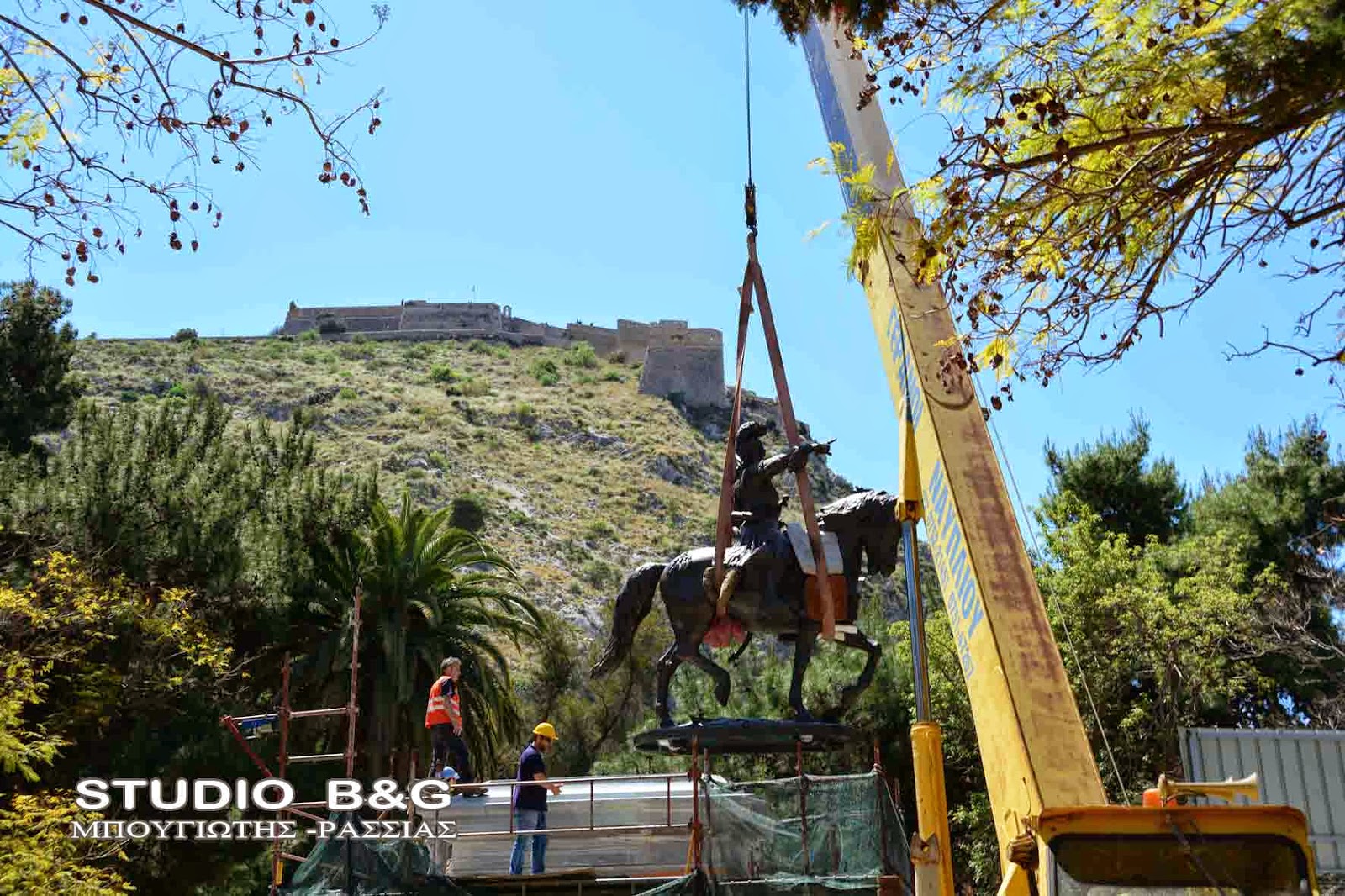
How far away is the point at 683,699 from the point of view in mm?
27609

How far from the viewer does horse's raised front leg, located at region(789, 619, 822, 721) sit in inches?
470

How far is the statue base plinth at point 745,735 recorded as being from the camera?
11.5 meters

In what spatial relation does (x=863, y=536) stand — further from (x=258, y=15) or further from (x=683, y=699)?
(x=683, y=699)

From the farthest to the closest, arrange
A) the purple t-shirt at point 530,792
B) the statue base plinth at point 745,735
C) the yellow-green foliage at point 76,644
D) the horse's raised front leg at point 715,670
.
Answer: the yellow-green foliage at point 76,644 < the purple t-shirt at point 530,792 < the horse's raised front leg at point 715,670 < the statue base plinth at point 745,735

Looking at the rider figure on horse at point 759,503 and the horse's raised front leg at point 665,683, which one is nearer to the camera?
the rider figure on horse at point 759,503

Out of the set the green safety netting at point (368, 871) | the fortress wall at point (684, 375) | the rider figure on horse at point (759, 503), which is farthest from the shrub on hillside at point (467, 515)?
the rider figure on horse at point (759, 503)

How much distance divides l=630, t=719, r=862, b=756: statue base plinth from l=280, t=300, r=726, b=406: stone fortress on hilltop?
96.4 metres

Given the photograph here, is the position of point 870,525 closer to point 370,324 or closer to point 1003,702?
point 1003,702

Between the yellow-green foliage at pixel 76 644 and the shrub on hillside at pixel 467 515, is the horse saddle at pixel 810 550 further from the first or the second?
the shrub on hillside at pixel 467 515

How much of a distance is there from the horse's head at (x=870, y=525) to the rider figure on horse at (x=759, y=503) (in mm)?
462

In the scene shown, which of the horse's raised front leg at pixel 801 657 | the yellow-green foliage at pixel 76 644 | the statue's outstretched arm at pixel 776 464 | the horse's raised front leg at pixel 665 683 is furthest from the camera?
the yellow-green foliage at pixel 76 644

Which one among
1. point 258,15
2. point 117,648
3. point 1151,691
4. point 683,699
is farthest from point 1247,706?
point 258,15

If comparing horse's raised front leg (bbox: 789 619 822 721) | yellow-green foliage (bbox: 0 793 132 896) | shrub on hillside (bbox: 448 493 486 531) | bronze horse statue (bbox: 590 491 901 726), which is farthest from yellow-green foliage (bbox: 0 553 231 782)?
shrub on hillside (bbox: 448 493 486 531)

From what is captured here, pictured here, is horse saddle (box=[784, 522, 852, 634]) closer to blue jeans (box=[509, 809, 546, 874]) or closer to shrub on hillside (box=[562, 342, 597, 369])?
blue jeans (box=[509, 809, 546, 874])
